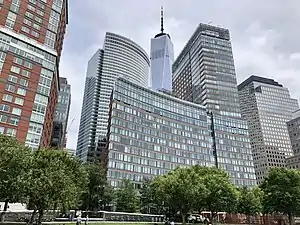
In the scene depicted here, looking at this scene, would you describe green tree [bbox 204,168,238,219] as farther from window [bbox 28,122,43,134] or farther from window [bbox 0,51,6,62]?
window [bbox 0,51,6,62]

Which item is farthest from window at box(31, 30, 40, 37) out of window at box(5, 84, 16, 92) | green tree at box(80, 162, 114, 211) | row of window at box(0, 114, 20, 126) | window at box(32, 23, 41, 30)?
green tree at box(80, 162, 114, 211)

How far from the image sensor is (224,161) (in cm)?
17125

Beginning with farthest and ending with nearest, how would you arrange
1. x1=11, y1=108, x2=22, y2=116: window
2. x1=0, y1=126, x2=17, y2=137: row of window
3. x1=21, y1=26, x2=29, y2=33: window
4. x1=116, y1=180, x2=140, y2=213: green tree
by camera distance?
x1=116, y1=180, x2=140, y2=213: green tree → x1=21, y1=26, x2=29, y2=33: window → x1=11, y1=108, x2=22, y2=116: window → x1=0, y1=126, x2=17, y2=137: row of window

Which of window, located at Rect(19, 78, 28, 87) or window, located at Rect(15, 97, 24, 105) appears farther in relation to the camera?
window, located at Rect(19, 78, 28, 87)

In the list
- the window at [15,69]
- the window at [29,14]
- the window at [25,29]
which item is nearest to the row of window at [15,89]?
the window at [15,69]

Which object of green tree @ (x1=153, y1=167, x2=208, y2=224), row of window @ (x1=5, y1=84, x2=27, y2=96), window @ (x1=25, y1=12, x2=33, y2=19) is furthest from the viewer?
window @ (x1=25, y1=12, x2=33, y2=19)

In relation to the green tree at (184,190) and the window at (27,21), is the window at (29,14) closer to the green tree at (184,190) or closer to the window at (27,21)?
the window at (27,21)

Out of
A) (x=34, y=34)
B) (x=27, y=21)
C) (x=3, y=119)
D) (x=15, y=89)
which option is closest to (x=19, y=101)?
(x=15, y=89)

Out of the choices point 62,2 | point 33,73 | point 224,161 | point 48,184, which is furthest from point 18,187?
point 224,161

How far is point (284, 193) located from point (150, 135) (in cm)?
8740

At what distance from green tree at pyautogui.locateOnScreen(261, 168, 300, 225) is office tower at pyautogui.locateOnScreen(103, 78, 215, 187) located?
72.5 metres

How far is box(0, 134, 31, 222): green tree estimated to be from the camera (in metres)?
41.1

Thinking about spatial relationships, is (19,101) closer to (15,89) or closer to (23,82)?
(15,89)

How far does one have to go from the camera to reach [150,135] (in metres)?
148
